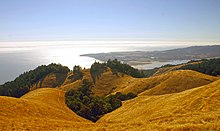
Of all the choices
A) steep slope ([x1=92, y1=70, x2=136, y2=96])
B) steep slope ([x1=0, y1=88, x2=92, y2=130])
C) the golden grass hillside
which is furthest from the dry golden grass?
the golden grass hillside

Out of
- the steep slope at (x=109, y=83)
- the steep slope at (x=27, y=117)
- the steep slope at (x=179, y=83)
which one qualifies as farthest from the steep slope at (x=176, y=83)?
the steep slope at (x=27, y=117)

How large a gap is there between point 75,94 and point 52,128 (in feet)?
173

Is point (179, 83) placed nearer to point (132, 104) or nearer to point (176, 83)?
point (176, 83)

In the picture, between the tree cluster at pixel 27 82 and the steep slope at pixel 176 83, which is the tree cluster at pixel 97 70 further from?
the steep slope at pixel 176 83

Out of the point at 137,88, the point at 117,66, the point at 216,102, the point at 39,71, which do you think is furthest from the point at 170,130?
the point at 39,71

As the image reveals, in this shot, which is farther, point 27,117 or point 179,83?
point 179,83

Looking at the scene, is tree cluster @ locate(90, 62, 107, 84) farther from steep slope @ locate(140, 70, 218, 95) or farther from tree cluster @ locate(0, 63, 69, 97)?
steep slope @ locate(140, 70, 218, 95)

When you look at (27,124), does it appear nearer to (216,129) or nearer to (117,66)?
(216,129)

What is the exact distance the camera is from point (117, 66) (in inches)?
5531

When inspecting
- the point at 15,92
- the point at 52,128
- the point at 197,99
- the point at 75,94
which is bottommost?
the point at 15,92

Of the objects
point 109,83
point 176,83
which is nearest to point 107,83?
point 109,83

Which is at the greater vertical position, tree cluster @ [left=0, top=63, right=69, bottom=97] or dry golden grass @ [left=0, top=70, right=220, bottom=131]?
dry golden grass @ [left=0, top=70, right=220, bottom=131]

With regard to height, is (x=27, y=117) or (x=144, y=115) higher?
(x=27, y=117)

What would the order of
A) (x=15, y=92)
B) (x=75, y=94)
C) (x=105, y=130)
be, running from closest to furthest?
(x=105, y=130), (x=75, y=94), (x=15, y=92)
